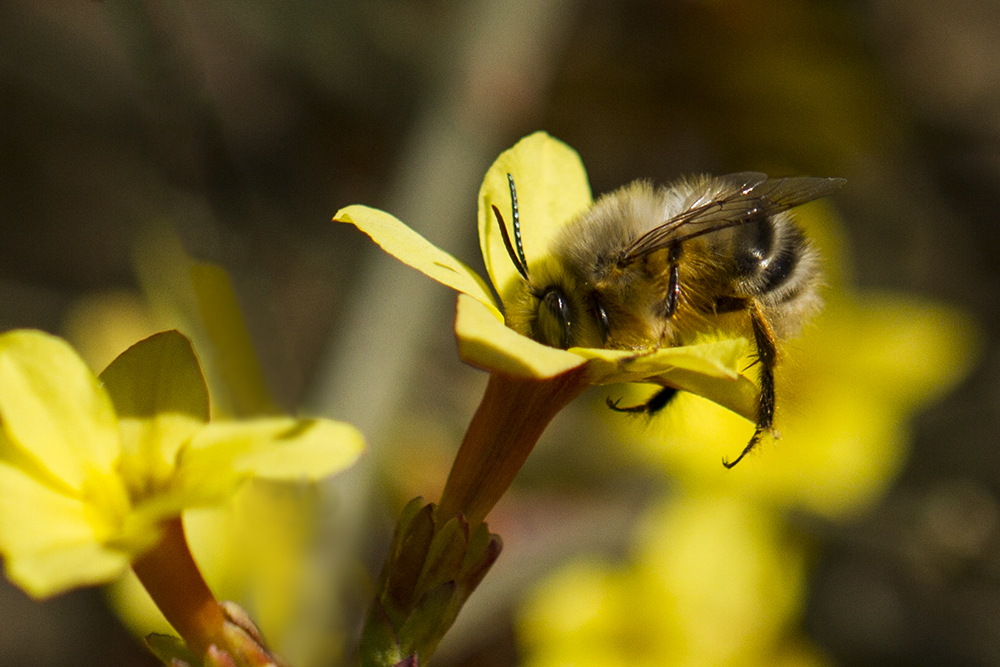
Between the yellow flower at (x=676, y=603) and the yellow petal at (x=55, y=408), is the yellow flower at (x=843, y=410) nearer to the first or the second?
the yellow flower at (x=676, y=603)

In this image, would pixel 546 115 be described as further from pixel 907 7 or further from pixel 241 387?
pixel 241 387

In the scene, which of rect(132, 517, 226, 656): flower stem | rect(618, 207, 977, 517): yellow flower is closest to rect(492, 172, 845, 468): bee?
rect(132, 517, 226, 656): flower stem

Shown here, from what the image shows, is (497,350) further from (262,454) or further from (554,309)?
(554,309)

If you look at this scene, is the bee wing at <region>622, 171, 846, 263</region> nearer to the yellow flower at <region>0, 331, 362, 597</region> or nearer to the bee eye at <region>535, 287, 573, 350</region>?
the bee eye at <region>535, 287, 573, 350</region>

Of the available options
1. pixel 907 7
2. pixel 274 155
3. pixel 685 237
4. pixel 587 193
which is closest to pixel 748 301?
pixel 685 237

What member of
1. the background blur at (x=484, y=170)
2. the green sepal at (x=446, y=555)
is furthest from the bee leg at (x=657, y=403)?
the background blur at (x=484, y=170)

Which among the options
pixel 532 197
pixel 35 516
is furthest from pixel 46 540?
pixel 532 197

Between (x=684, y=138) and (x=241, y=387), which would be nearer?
(x=241, y=387)
